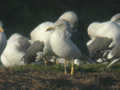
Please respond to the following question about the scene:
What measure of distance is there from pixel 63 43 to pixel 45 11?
17798mm

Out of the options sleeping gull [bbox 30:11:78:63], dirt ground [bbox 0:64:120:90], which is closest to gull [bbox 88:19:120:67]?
sleeping gull [bbox 30:11:78:63]

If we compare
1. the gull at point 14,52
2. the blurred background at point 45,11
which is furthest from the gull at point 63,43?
the blurred background at point 45,11

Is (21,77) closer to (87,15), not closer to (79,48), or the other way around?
(79,48)

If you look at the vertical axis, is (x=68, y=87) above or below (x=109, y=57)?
below

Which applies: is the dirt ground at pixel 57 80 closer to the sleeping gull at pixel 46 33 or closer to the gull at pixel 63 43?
the gull at pixel 63 43

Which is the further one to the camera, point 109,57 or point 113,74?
point 109,57

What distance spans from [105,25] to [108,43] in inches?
37.5

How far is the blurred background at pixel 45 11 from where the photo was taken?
82.2 ft

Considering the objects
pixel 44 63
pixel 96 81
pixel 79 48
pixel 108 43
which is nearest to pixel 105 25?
pixel 108 43

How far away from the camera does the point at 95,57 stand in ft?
40.4

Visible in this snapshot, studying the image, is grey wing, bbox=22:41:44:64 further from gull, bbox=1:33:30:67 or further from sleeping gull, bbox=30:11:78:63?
gull, bbox=1:33:30:67

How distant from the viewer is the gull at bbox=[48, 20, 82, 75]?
9648mm

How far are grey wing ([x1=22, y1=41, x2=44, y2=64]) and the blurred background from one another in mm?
10876

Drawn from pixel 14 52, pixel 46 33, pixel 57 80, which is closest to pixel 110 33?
pixel 46 33
